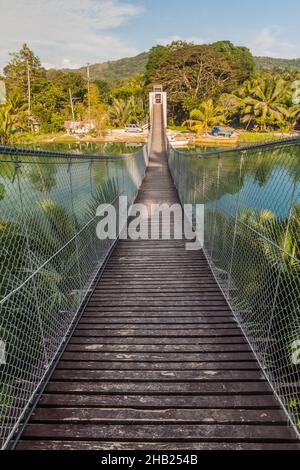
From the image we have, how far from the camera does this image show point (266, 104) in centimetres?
3544

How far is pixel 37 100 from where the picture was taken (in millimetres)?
41625

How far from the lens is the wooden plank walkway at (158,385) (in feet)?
5.74

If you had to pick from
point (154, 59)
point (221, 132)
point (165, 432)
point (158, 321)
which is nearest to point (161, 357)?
point (158, 321)

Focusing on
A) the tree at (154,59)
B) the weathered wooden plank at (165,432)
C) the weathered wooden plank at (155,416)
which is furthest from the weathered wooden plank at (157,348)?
the tree at (154,59)

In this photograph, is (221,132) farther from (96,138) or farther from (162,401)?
(162,401)

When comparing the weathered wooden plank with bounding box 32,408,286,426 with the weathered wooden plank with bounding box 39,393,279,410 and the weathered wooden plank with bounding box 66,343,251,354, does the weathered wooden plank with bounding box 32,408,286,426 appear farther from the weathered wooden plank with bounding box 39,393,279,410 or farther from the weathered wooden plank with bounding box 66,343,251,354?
the weathered wooden plank with bounding box 66,343,251,354

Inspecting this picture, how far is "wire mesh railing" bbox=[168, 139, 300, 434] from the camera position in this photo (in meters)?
2.07


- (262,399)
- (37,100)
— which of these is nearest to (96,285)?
(262,399)

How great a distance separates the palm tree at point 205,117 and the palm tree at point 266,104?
2.94 metres

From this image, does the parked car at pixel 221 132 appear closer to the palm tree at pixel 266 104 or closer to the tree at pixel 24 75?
the palm tree at pixel 266 104

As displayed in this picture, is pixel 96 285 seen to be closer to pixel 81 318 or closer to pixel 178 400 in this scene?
pixel 81 318

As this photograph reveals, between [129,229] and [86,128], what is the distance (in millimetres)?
38383

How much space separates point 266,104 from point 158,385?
38.3 m

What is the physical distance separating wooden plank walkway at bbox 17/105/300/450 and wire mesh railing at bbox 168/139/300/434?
0.14 m
